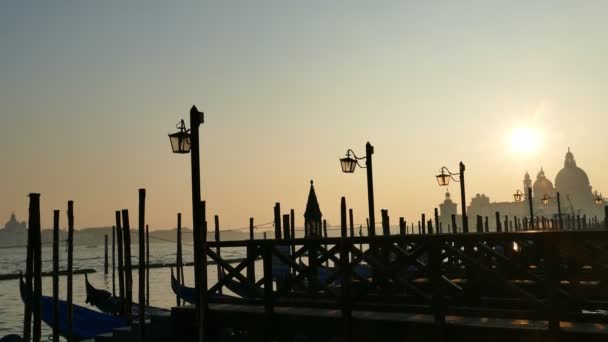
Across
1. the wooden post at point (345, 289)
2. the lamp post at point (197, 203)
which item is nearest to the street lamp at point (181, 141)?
the lamp post at point (197, 203)

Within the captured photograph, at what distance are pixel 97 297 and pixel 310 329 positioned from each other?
1440 cm

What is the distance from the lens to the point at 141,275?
47.1ft

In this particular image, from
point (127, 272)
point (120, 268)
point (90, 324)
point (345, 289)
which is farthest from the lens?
point (120, 268)

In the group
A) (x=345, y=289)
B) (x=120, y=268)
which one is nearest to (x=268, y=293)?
(x=345, y=289)

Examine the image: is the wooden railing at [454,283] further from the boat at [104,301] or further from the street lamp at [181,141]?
the boat at [104,301]

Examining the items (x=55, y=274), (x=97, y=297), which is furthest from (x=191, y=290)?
(x=55, y=274)

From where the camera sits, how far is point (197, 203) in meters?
8.63

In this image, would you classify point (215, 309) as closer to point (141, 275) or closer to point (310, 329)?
point (310, 329)

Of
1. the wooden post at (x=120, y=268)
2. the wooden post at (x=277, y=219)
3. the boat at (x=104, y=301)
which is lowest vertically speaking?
the boat at (x=104, y=301)

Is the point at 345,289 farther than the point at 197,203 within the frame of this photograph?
No

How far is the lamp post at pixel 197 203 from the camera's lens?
843 centimetres

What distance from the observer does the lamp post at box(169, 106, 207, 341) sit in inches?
332

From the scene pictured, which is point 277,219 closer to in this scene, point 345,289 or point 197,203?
point 197,203

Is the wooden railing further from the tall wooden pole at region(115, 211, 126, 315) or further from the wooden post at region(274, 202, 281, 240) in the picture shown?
the wooden post at region(274, 202, 281, 240)
